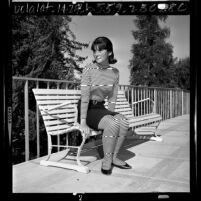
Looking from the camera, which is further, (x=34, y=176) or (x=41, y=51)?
(x=41, y=51)

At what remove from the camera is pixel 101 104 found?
2795 mm

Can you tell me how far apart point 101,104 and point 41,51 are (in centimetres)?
1052

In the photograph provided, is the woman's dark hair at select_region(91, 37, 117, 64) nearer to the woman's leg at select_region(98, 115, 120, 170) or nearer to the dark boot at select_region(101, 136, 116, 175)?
the woman's leg at select_region(98, 115, 120, 170)

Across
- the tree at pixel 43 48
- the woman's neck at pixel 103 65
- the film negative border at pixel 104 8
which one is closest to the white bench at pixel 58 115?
the woman's neck at pixel 103 65

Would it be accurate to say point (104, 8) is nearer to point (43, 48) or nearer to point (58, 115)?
point (58, 115)

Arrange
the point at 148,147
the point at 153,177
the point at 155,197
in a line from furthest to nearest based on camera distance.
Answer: the point at 148,147
the point at 153,177
the point at 155,197

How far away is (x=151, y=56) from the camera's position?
2328cm

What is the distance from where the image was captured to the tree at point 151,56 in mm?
22641

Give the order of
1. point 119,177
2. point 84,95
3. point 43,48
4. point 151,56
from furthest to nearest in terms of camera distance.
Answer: point 151,56, point 43,48, point 84,95, point 119,177

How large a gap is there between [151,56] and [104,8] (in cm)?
2214

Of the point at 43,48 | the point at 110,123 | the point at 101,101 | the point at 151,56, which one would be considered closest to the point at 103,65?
the point at 101,101
